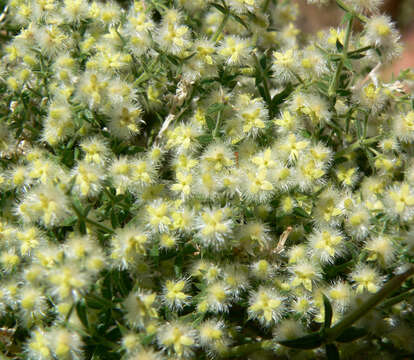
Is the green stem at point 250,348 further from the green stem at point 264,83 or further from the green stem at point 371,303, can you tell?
the green stem at point 264,83

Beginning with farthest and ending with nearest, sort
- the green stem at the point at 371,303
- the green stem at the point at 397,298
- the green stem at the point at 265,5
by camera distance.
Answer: the green stem at the point at 265,5, the green stem at the point at 397,298, the green stem at the point at 371,303

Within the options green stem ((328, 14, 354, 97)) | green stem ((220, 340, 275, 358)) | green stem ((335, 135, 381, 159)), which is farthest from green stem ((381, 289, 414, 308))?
green stem ((328, 14, 354, 97))

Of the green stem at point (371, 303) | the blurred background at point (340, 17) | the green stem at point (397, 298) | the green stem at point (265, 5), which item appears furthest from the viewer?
the blurred background at point (340, 17)

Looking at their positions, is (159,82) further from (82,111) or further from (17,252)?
(17,252)

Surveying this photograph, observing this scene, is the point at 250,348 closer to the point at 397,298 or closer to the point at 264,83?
the point at 397,298

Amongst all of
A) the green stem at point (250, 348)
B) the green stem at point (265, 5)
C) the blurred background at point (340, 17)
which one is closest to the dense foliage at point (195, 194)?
the green stem at point (250, 348)

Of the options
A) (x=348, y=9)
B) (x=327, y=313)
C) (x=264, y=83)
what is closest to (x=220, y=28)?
(x=264, y=83)

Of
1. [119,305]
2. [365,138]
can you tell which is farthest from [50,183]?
[365,138]

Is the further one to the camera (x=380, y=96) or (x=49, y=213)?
(x=380, y=96)

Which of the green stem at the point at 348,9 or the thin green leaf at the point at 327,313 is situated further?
the green stem at the point at 348,9
